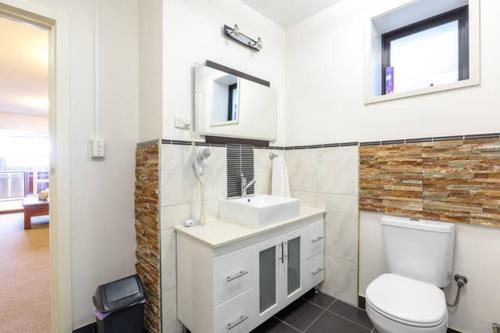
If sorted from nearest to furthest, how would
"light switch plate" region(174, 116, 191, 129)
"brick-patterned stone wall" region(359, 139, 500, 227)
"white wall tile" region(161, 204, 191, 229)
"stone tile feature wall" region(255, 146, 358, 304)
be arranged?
"brick-patterned stone wall" region(359, 139, 500, 227), "white wall tile" region(161, 204, 191, 229), "light switch plate" region(174, 116, 191, 129), "stone tile feature wall" region(255, 146, 358, 304)

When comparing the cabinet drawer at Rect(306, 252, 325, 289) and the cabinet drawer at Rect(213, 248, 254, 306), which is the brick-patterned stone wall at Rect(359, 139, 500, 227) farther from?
the cabinet drawer at Rect(213, 248, 254, 306)

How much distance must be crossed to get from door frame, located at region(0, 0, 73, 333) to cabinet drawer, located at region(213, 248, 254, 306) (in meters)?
1.00

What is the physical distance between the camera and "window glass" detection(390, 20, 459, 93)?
1.70 m

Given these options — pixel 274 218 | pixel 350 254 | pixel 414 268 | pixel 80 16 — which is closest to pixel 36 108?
pixel 80 16

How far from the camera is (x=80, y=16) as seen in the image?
154 cm

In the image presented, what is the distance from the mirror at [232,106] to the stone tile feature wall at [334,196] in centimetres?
25

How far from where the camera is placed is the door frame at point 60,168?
144 cm

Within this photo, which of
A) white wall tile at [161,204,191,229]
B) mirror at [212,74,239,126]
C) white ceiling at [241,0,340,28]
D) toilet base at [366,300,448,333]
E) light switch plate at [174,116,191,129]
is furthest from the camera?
white ceiling at [241,0,340,28]

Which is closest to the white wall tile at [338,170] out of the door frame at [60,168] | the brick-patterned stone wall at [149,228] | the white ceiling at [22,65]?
the brick-patterned stone wall at [149,228]

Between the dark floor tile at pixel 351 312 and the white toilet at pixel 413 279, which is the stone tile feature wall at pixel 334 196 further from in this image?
the white toilet at pixel 413 279

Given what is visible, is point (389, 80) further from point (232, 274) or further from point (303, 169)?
point (232, 274)

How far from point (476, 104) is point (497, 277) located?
3.41 feet

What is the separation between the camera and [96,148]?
5.13 ft

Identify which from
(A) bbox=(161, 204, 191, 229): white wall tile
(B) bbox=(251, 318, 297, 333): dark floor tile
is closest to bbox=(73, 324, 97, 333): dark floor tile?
(A) bbox=(161, 204, 191, 229): white wall tile
